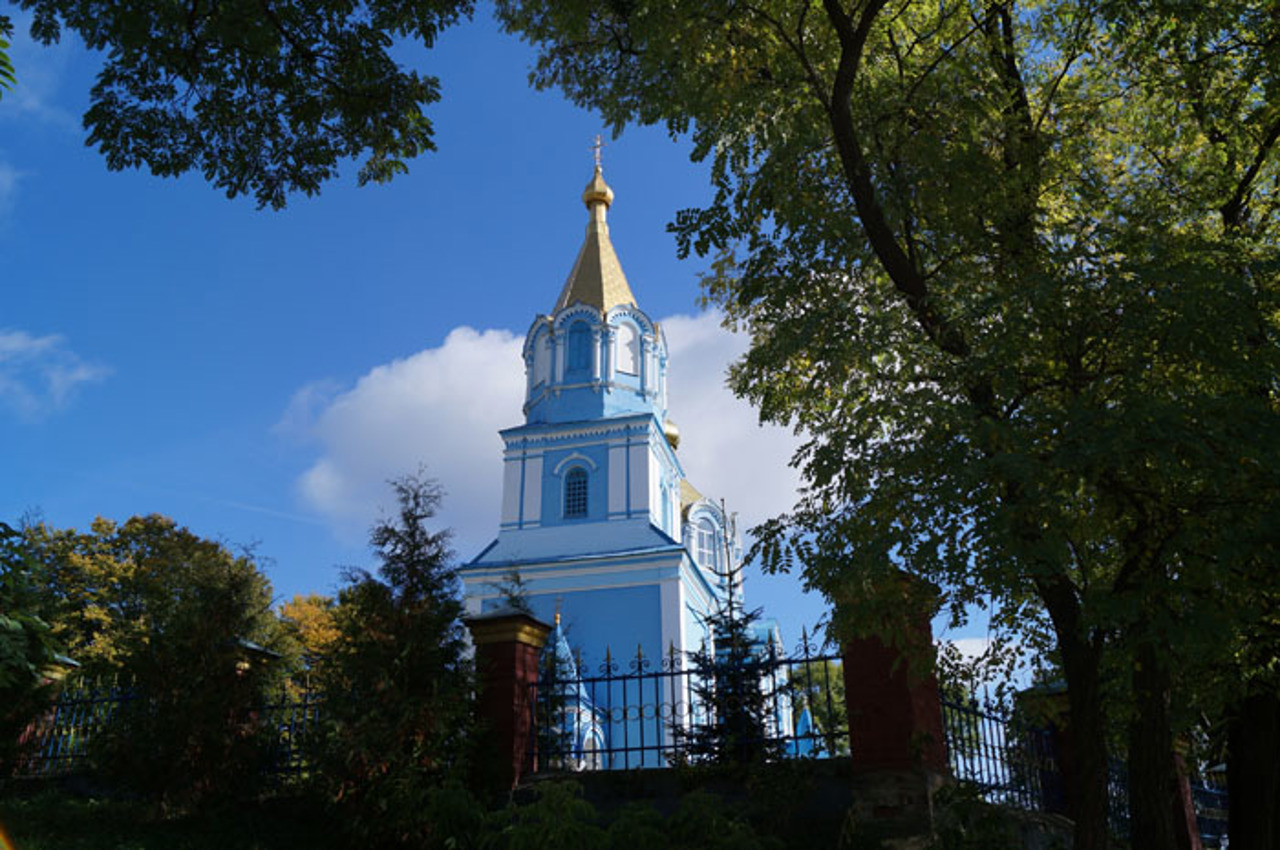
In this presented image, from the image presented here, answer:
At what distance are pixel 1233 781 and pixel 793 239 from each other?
5.43m

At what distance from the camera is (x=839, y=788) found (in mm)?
7383

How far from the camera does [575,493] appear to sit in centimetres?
2753

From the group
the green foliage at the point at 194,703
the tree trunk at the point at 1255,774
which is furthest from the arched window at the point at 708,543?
the tree trunk at the point at 1255,774

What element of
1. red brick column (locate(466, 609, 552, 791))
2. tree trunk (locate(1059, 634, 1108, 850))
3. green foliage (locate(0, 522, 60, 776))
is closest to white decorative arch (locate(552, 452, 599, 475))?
green foliage (locate(0, 522, 60, 776))

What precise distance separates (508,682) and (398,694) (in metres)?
0.98

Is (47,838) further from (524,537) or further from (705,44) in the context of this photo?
(524,537)

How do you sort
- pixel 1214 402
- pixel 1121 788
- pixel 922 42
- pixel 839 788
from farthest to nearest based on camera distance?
pixel 1121 788
pixel 922 42
pixel 839 788
pixel 1214 402

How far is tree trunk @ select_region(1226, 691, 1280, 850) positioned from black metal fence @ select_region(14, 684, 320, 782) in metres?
7.59

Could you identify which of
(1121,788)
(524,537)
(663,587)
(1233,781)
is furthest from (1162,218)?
(524,537)

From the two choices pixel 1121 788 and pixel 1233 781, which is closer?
pixel 1233 781

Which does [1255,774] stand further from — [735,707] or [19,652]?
[19,652]

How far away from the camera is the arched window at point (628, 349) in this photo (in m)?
29.1

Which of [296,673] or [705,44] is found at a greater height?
[705,44]

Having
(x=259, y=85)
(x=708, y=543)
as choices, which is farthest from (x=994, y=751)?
(x=708, y=543)
